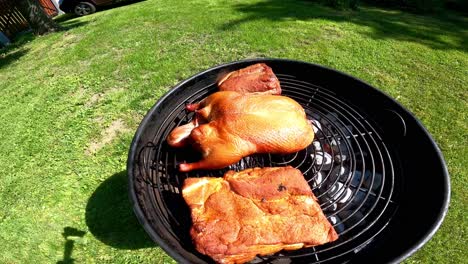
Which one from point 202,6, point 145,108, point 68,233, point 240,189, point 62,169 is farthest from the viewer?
point 202,6

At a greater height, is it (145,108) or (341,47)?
(145,108)

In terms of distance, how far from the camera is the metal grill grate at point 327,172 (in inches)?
83.2

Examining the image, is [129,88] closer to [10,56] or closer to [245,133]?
[245,133]

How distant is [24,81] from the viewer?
5.92 metres

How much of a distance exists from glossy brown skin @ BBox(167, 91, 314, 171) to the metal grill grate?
187mm

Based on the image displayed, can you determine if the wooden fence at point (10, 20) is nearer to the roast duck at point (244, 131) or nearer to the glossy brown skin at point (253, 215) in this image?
the roast duck at point (244, 131)

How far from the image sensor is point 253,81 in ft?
8.70

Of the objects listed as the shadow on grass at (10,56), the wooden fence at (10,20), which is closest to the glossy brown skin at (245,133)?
the shadow on grass at (10,56)

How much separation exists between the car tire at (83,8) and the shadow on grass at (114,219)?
10.0 m

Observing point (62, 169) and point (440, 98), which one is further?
point (440, 98)

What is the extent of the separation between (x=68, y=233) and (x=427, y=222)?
3.50 meters

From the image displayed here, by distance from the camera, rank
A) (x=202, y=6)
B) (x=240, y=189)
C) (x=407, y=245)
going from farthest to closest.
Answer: (x=202, y=6)
(x=240, y=189)
(x=407, y=245)

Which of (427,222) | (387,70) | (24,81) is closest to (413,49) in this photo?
(387,70)

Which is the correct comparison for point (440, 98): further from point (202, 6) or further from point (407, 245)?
point (202, 6)
